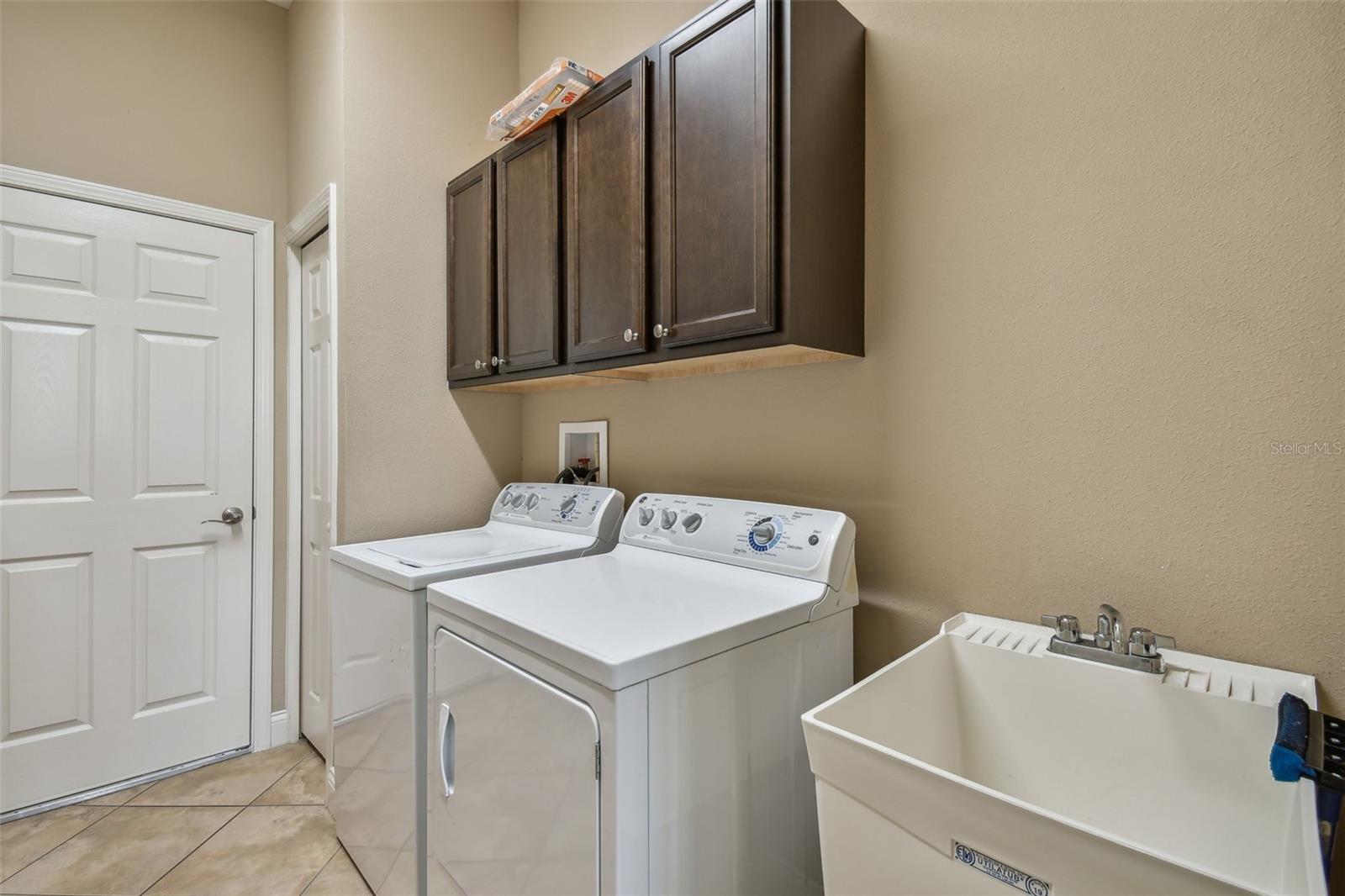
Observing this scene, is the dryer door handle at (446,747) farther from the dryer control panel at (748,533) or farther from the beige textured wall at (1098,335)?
the beige textured wall at (1098,335)

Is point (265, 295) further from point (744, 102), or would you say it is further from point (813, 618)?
point (813, 618)

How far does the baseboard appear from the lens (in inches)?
101

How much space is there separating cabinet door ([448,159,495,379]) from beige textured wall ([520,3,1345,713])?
1.09m

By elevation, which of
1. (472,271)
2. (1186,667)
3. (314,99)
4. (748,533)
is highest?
(314,99)

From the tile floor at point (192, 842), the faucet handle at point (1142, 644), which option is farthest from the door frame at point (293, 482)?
the faucet handle at point (1142, 644)

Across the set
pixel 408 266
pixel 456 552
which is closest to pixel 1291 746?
pixel 456 552

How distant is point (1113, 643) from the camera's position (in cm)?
97

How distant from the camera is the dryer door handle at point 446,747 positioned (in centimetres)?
130

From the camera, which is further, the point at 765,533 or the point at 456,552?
the point at 456,552

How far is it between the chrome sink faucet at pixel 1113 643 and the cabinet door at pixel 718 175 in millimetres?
764

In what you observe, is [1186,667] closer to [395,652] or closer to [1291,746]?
[1291,746]

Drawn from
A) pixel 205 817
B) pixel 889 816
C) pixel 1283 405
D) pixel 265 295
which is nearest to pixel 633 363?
pixel 889 816

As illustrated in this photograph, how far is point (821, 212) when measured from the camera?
128 cm

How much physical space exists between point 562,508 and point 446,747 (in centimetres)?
84
